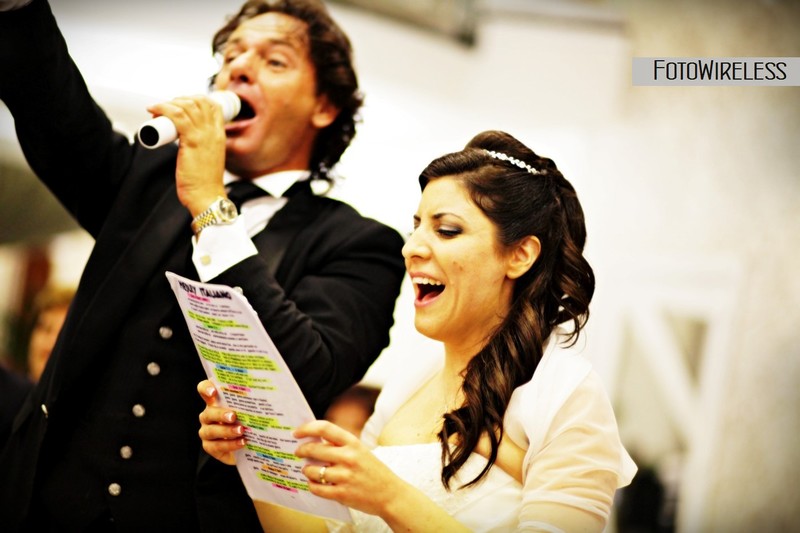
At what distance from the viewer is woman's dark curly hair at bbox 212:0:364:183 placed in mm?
1709

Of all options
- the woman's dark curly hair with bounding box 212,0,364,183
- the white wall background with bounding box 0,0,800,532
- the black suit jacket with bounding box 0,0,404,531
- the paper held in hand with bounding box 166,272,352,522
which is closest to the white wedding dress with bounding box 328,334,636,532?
the paper held in hand with bounding box 166,272,352,522

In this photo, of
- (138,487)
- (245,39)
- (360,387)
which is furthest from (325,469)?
(360,387)

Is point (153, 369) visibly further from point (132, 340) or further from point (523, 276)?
point (523, 276)

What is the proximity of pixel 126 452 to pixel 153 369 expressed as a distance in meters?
0.14

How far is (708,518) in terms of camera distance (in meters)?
3.29

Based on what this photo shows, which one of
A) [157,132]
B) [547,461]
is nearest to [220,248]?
[157,132]

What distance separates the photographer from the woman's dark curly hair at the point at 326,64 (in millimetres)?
1709

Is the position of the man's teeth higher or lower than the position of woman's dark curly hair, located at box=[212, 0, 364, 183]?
lower

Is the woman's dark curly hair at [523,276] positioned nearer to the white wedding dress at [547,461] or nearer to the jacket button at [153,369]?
the white wedding dress at [547,461]

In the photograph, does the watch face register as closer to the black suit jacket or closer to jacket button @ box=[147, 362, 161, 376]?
the black suit jacket

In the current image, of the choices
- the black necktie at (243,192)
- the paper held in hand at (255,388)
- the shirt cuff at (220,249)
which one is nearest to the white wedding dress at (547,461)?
the paper held in hand at (255,388)

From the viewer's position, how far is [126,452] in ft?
4.61

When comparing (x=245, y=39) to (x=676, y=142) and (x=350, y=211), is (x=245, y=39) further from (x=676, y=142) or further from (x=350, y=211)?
(x=676, y=142)

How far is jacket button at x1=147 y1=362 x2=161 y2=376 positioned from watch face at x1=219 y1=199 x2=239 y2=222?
30cm
